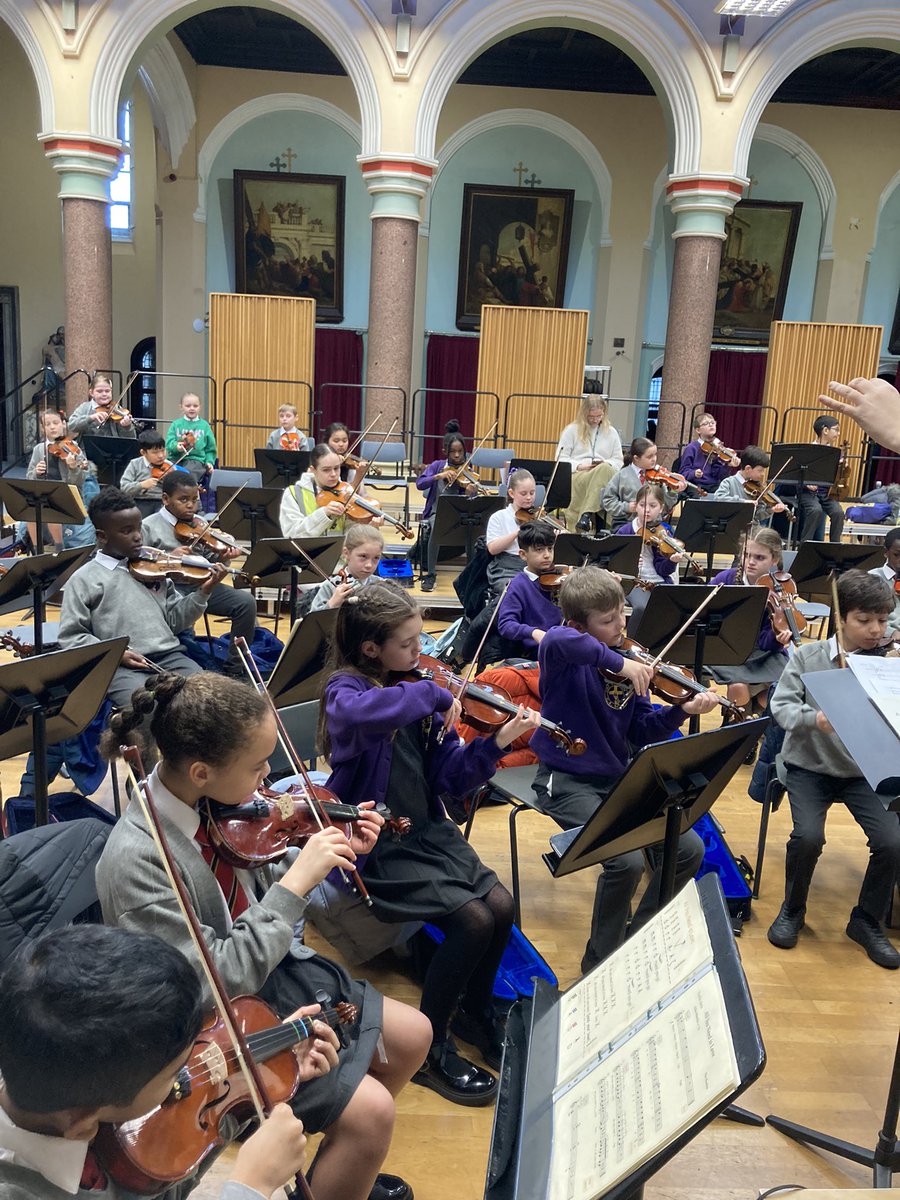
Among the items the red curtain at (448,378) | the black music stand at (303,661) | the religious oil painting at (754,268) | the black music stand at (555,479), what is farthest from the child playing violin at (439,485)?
the religious oil painting at (754,268)

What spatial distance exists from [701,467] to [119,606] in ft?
21.3

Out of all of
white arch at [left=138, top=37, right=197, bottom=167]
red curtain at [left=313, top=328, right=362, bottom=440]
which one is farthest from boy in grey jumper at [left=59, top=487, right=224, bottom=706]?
white arch at [left=138, top=37, right=197, bottom=167]

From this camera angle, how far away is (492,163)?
13.8 m

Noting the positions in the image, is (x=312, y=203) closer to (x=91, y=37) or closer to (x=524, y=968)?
(x=91, y=37)

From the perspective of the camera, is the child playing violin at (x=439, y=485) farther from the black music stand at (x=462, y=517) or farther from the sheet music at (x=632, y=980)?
the sheet music at (x=632, y=980)

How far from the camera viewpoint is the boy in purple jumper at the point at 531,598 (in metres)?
4.77

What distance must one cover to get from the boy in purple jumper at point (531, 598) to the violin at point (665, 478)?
3.33 meters

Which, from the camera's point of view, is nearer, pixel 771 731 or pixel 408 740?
pixel 408 740

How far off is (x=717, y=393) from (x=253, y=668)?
13.2 m

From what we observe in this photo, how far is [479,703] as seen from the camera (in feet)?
9.58

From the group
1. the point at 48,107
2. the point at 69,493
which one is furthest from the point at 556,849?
the point at 48,107

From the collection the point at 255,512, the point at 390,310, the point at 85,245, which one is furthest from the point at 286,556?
the point at 85,245

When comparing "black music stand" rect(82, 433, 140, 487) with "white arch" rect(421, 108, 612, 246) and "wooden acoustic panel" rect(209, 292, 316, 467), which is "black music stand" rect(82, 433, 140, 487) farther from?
"white arch" rect(421, 108, 612, 246)

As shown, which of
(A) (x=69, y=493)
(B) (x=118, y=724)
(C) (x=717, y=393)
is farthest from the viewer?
(C) (x=717, y=393)
